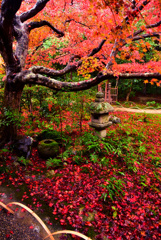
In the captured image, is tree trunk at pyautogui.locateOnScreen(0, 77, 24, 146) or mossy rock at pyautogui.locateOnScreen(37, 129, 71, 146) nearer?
tree trunk at pyautogui.locateOnScreen(0, 77, 24, 146)

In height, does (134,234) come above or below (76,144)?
below

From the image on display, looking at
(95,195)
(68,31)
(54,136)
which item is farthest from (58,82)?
(68,31)

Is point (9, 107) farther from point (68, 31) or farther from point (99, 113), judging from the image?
point (68, 31)

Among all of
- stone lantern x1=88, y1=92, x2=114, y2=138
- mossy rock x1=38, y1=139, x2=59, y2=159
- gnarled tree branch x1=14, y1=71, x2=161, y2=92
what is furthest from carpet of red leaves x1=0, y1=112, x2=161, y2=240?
gnarled tree branch x1=14, y1=71, x2=161, y2=92

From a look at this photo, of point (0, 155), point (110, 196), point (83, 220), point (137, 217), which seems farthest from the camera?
point (0, 155)

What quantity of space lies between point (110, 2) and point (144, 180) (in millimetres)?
4448

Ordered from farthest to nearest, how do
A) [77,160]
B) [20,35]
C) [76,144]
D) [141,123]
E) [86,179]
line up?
1. [141,123]
2. [76,144]
3. [20,35]
4. [77,160]
5. [86,179]

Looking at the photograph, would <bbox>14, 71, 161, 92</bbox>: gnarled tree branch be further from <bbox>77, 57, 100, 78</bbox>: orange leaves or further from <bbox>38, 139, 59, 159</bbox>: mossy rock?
<bbox>77, 57, 100, 78</bbox>: orange leaves

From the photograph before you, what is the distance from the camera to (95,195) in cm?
345

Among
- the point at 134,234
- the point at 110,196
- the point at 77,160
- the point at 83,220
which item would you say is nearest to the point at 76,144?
the point at 77,160

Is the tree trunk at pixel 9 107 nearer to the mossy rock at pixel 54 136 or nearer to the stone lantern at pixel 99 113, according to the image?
the mossy rock at pixel 54 136

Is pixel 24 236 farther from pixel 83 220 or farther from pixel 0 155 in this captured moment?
pixel 0 155

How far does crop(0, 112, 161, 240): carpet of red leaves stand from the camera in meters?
2.77

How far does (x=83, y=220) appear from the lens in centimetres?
283
